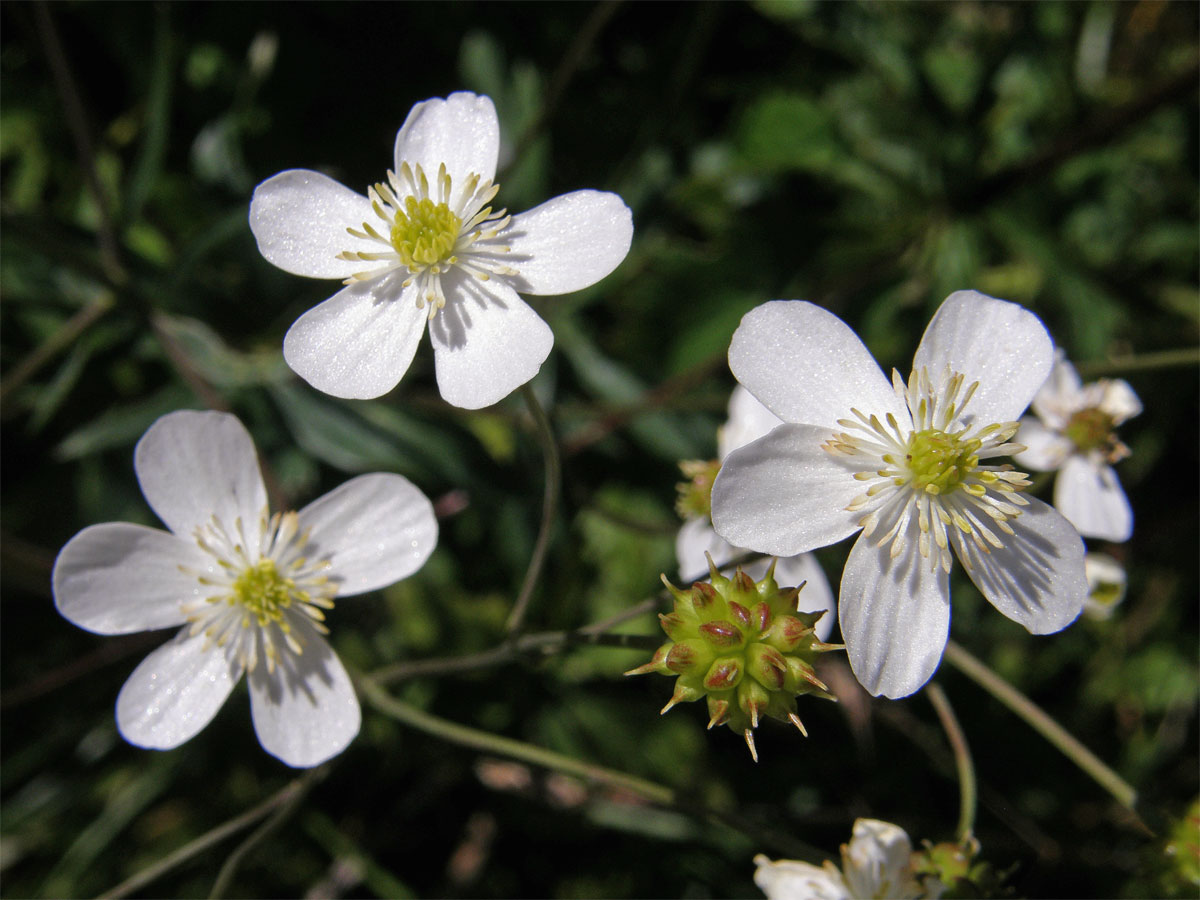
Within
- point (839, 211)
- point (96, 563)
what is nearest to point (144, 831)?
point (96, 563)

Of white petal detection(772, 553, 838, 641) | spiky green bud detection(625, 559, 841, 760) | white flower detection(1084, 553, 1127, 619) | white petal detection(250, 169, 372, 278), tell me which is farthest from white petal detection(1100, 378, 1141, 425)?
white petal detection(250, 169, 372, 278)

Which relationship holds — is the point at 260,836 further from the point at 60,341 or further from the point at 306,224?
the point at 60,341

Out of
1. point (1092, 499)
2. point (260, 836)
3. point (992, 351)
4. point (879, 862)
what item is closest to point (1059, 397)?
point (1092, 499)

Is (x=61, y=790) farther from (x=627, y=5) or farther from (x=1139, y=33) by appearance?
(x=1139, y=33)

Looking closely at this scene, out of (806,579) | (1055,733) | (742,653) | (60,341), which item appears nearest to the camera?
(742,653)

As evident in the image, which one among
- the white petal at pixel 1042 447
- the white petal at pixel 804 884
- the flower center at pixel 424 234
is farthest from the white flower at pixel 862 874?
the flower center at pixel 424 234

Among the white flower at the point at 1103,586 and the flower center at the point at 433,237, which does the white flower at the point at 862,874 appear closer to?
the white flower at the point at 1103,586
